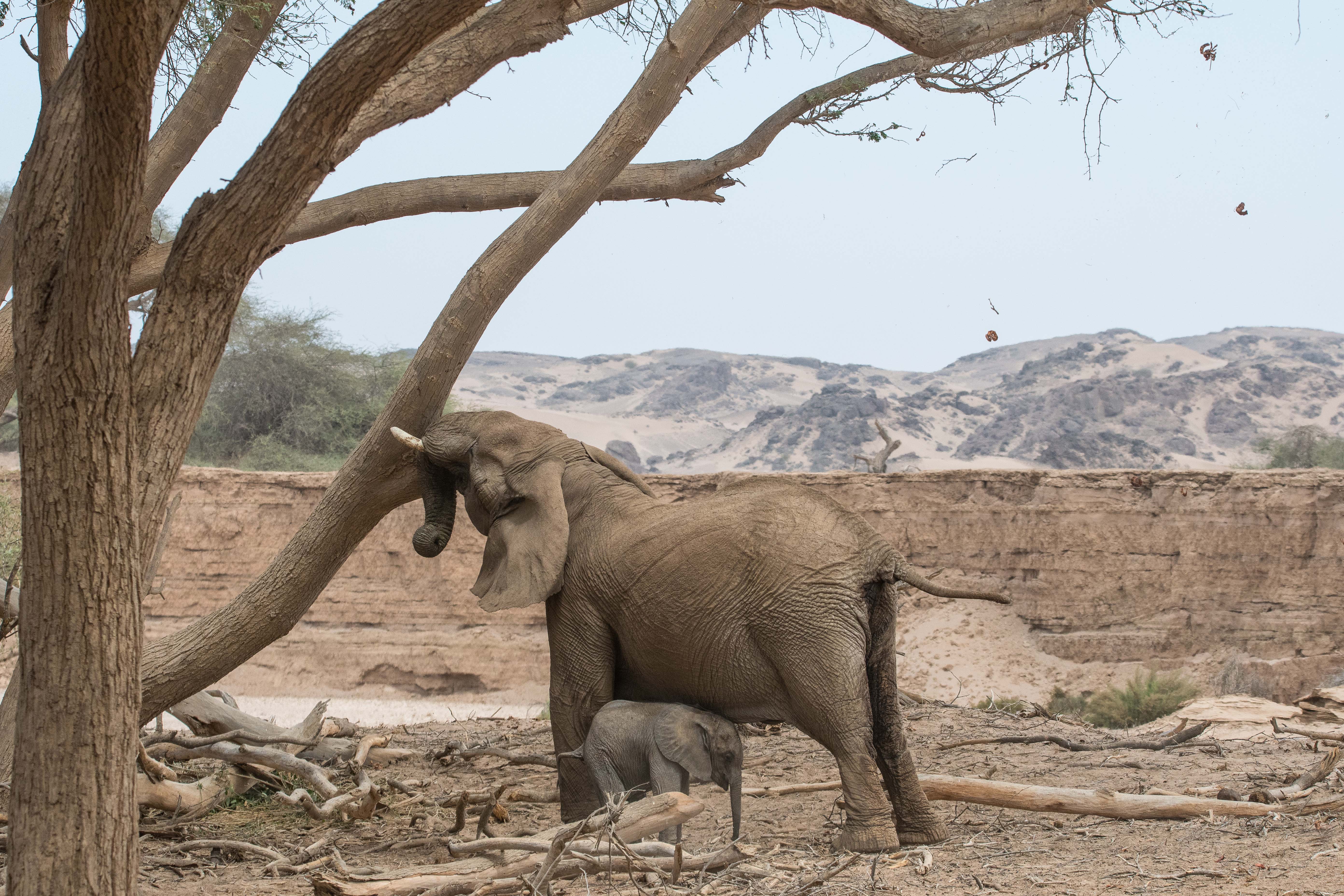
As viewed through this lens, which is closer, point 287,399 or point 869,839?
point 869,839

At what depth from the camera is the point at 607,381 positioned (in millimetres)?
89500

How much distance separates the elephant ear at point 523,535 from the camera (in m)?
5.07

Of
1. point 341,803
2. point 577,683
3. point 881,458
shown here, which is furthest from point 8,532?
point 881,458

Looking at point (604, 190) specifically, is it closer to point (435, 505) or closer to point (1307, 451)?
point (435, 505)

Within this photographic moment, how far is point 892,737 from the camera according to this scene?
15.9 feet

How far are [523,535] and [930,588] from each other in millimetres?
1853

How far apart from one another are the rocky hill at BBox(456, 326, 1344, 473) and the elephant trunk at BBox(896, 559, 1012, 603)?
29.2 metres

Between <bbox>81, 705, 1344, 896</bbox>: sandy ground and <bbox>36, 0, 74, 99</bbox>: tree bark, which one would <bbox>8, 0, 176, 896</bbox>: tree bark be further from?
<bbox>36, 0, 74, 99</bbox>: tree bark

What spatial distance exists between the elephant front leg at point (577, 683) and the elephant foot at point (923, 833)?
1.34 meters

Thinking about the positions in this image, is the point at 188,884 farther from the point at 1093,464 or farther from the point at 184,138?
the point at 1093,464

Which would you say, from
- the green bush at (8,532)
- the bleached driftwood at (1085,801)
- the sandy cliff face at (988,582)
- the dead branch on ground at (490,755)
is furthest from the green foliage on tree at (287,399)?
the bleached driftwood at (1085,801)

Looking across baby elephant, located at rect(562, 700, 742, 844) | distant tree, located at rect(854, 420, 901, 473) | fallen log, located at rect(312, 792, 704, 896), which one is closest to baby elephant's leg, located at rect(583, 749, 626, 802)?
baby elephant, located at rect(562, 700, 742, 844)

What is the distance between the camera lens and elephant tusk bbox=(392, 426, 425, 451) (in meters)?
5.34

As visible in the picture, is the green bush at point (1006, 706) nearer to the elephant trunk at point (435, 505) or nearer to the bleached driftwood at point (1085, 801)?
the bleached driftwood at point (1085, 801)
